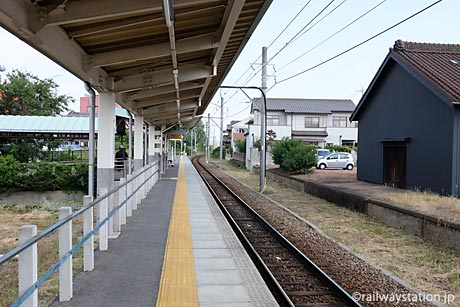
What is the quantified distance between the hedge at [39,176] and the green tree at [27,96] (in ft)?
57.0

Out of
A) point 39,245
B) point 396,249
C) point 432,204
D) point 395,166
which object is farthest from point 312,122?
point 39,245

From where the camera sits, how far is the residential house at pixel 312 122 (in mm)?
51875

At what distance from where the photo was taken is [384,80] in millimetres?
19203

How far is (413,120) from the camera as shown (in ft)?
53.4

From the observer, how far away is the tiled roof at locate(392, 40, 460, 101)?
14.6 metres

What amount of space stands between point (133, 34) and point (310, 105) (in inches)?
1931

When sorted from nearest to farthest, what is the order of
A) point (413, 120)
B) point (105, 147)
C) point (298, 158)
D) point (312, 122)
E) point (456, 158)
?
point (105, 147) < point (456, 158) < point (413, 120) < point (298, 158) < point (312, 122)

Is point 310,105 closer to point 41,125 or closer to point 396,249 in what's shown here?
point 41,125

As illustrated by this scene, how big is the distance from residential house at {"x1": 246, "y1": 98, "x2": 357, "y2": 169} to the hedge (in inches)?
1359

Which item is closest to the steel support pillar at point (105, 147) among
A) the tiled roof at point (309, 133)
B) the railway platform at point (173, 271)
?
the railway platform at point (173, 271)

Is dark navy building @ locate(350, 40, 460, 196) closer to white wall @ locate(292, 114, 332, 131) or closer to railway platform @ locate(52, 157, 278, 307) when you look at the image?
railway platform @ locate(52, 157, 278, 307)

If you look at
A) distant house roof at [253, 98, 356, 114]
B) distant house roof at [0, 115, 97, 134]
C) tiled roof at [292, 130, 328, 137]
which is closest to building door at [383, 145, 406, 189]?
distant house roof at [0, 115, 97, 134]

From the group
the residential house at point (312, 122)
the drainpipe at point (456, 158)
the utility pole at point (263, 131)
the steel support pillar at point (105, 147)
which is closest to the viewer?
the steel support pillar at point (105, 147)

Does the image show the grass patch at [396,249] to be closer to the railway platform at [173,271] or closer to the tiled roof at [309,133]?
the railway platform at [173,271]
